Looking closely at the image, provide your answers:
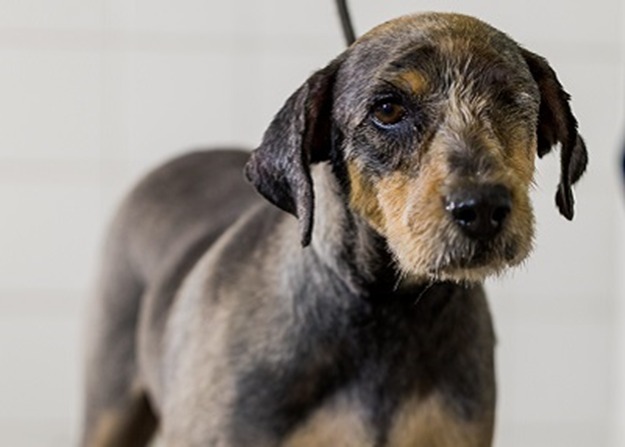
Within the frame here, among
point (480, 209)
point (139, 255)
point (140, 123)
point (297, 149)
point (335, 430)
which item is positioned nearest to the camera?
point (480, 209)

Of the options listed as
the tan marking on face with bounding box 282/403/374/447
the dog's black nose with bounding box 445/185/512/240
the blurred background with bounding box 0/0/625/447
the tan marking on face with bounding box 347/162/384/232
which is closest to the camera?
the dog's black nose with bounding box 445/185/512/240

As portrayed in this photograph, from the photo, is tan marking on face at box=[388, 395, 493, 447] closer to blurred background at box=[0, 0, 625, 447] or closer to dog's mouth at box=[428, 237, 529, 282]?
dog's mouth at box=[428, 237, 529, 282]

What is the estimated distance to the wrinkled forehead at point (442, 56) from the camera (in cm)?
116

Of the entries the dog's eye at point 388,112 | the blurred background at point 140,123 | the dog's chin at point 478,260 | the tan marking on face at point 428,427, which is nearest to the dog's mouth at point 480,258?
the dog's chin at point 478,260

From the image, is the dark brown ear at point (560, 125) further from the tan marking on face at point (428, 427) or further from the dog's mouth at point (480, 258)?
the tan marking on face at point (428, 427)

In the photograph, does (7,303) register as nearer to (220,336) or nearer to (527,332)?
(527,332)

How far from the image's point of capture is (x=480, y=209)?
A: 3.57ft

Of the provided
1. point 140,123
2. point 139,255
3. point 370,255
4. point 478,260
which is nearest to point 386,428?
point 370,255

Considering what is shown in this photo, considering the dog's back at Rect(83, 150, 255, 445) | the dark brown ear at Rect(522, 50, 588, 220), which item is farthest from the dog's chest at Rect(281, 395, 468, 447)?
the dog's back at Rect(83, 150, 255, 445)

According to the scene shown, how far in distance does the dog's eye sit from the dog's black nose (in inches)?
4.1

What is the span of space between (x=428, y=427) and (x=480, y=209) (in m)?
0.34

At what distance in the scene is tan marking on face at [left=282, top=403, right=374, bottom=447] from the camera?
134cm

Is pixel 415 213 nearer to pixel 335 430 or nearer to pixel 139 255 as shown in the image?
pixel 335 430

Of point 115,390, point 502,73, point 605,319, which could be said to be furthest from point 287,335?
point 605,319
